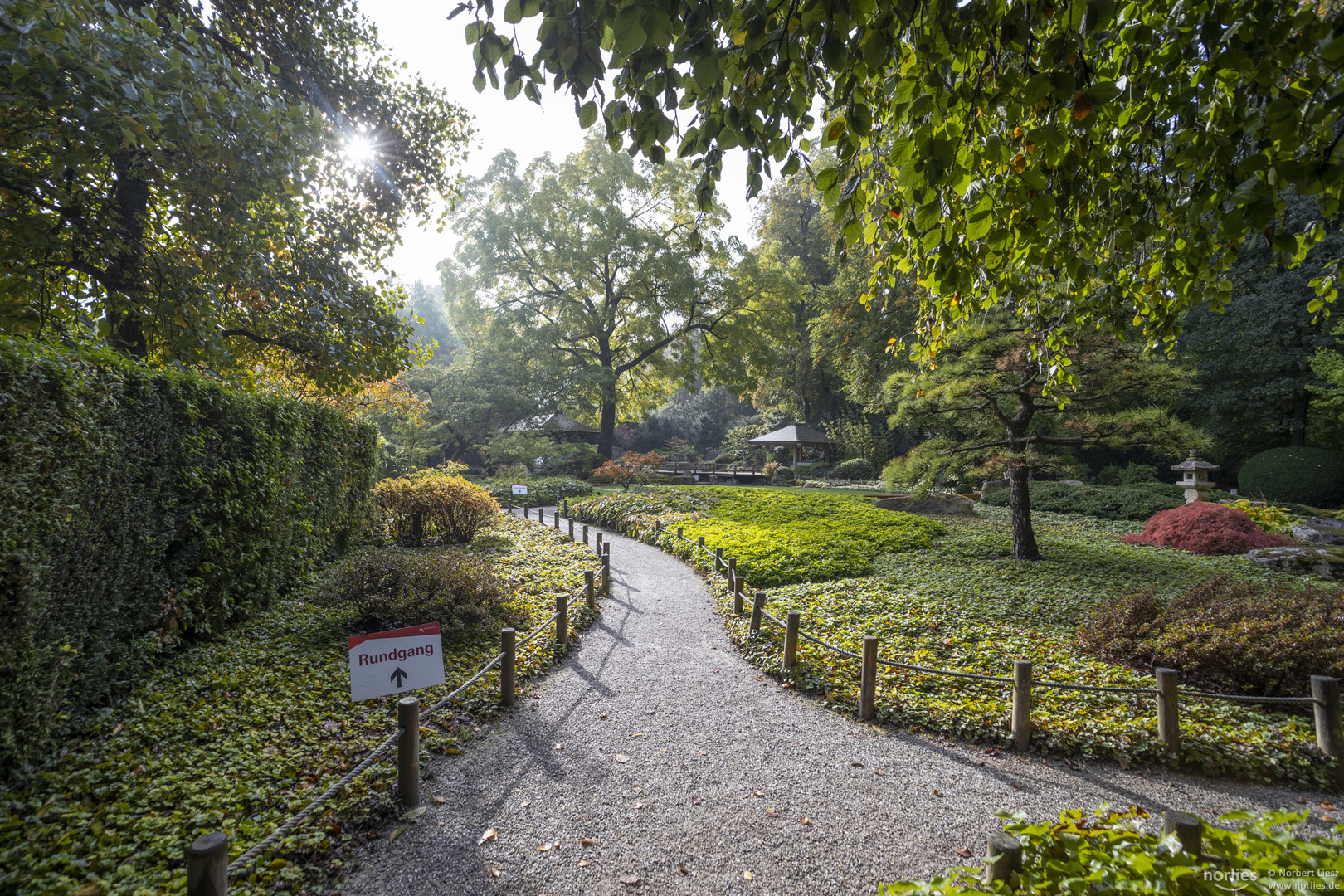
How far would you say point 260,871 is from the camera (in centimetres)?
262

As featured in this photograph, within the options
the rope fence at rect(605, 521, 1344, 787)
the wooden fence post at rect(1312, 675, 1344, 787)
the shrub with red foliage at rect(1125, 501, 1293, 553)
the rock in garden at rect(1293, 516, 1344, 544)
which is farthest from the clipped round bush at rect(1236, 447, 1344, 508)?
the wooden fence post at rect(1312, 675, 1344, 787)

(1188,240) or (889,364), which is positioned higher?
(889,364)

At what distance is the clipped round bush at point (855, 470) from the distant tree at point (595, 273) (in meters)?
8.17

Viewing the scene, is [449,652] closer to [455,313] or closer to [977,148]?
[977,148]

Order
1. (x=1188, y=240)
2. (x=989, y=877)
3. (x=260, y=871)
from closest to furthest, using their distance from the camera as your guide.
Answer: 1. (x=989, y=877)
2. (x=260, y=871)
3. (x=1188, y=240)

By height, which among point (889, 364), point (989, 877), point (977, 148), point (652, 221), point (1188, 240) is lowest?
point (989, 877)

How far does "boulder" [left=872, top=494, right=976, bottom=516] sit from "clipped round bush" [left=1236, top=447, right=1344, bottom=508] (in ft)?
28.0

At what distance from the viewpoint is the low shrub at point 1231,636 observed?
4539 mm

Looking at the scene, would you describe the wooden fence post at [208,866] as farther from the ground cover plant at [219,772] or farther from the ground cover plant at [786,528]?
the ground cover plant at [786,528]

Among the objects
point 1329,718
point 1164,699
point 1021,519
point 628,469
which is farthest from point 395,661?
point 628,469

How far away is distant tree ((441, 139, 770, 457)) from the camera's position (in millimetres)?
23609

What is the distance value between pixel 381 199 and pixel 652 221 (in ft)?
58.5

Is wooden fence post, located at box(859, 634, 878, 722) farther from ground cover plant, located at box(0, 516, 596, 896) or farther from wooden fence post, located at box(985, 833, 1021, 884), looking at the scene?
ground cover plant, located at box(0, 516, 596, 896)

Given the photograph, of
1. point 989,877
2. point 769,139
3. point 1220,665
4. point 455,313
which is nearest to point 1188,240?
point 769,139
